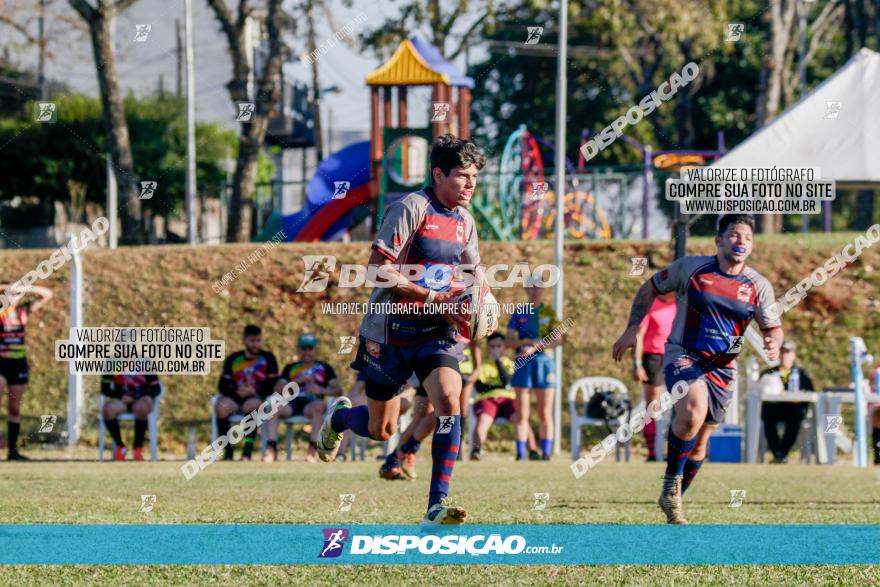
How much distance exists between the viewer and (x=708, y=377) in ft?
29.8

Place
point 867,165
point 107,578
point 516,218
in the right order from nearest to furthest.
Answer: point 107,578 < point 867,165 < point 516,218

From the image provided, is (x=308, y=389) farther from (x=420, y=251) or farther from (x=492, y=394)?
(x=420, y=251)

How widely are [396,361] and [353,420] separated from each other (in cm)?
92

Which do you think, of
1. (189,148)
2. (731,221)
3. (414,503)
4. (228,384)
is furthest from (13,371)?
(731,221)

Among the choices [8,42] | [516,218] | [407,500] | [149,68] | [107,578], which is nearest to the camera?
[107,578]

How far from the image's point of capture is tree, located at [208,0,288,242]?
25.1 meters

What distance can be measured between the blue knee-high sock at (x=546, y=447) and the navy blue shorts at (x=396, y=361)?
8.57 m

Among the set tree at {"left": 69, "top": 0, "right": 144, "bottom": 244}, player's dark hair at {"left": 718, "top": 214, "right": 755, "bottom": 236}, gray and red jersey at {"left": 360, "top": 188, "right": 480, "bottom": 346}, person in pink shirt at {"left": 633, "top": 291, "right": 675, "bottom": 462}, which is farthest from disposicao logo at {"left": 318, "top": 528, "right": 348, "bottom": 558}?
tree at {"left": 69, "top": 0, "right": 144, "bottom": 244}

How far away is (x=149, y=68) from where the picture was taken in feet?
153

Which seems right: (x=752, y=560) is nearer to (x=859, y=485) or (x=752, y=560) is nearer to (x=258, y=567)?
(x=258, y=567)

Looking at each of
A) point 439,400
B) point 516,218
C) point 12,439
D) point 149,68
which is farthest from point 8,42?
point 439,400

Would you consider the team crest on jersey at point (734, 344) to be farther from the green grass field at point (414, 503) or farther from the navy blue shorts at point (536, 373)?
the navy blue shorts at point (536, 373)

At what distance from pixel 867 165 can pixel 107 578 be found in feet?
39.7

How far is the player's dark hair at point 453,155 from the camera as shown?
756 centimetres
